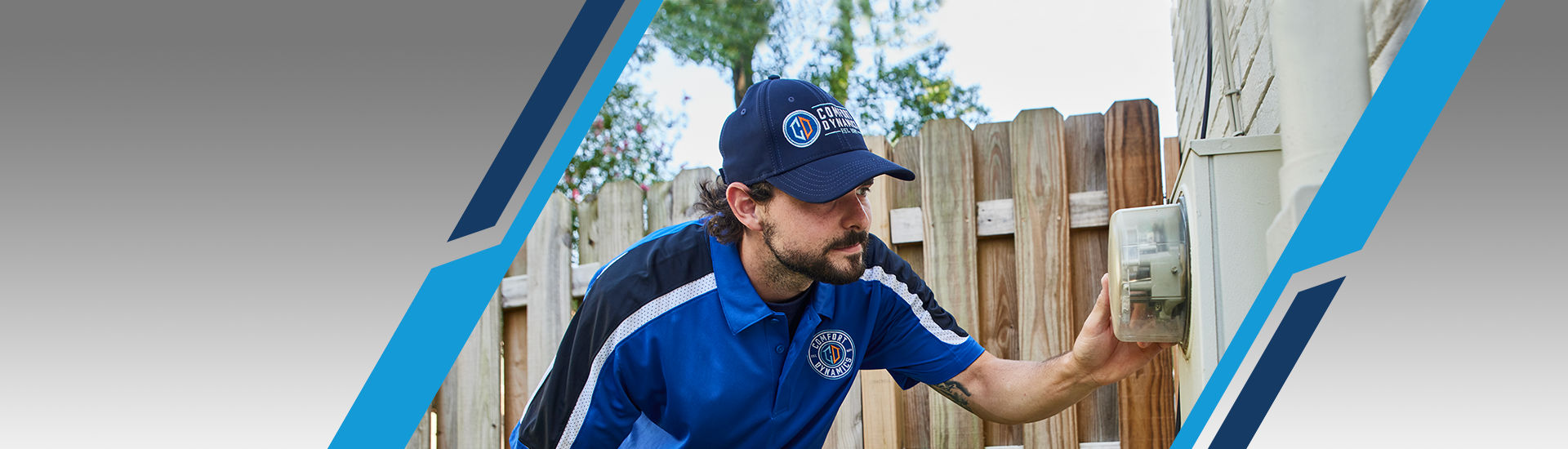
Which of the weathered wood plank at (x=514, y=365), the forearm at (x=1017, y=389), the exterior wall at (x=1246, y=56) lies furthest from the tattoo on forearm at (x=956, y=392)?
the weathered wood plank at (x=514, y=365)

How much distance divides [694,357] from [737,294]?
171 millimetres

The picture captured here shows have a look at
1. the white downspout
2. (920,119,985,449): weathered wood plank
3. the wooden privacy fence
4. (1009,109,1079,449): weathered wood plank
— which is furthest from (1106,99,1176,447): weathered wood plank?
Answer: the white downspout

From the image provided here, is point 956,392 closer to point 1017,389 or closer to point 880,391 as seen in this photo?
point 1017,389

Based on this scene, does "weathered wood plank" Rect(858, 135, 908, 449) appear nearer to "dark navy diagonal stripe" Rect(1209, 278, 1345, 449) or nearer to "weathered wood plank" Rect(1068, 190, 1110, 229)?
"weathered wood plank" Rect(1068, 190, 1110, 229)

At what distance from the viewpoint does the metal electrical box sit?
1.64 m

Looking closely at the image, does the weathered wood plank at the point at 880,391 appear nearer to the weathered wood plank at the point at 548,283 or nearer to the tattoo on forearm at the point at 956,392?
the tattoo on forearm at the point at 956,392

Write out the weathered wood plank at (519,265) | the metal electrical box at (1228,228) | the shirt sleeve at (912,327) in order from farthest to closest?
the weathered wood plank at (519,265), the shirt sleeve at (912,327), the metal electrical box at (1228,228)

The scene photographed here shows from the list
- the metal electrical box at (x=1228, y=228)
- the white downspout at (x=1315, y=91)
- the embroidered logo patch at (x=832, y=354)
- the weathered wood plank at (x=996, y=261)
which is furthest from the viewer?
the weathered wood plank at (x=996, y=261)

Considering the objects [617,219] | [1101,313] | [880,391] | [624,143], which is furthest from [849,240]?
[624,143]

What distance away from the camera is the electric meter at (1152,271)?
5.91 ft

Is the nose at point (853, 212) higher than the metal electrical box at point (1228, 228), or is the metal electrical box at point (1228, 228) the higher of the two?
the nose at point (853, 212)

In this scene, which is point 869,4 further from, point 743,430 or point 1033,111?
point 743,430

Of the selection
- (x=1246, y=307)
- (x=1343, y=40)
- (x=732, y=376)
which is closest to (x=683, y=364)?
(x=732, y=376)

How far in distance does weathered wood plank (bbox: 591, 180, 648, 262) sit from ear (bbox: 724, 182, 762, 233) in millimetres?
1157
